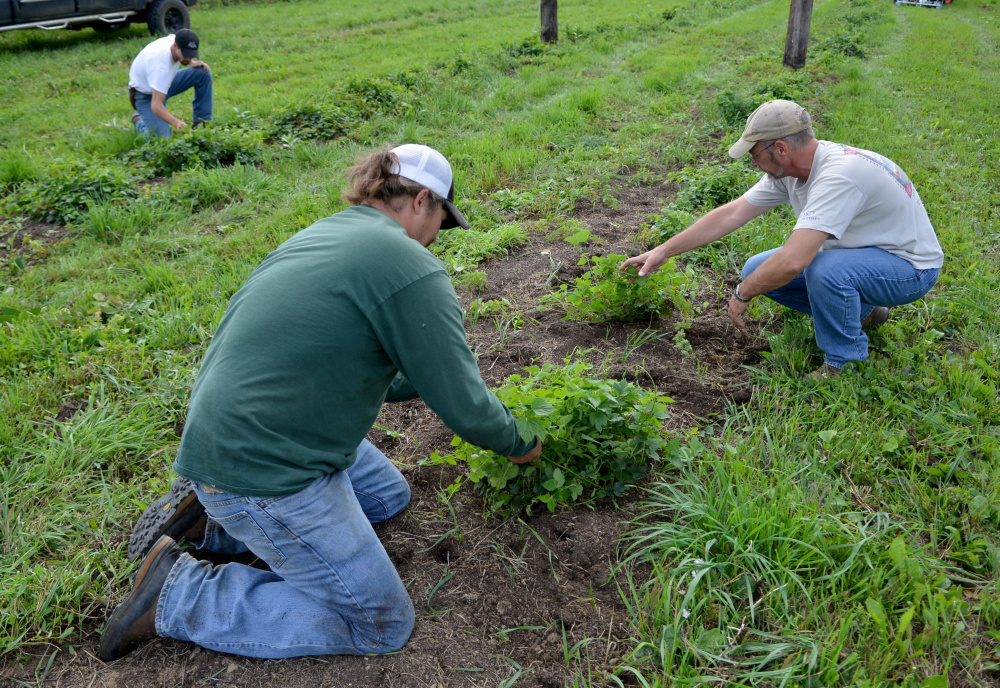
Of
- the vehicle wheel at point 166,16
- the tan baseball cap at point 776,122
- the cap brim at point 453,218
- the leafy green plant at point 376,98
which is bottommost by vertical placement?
the leafy green plant at point 376,98

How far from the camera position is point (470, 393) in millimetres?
2020

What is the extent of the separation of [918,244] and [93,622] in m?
3.89

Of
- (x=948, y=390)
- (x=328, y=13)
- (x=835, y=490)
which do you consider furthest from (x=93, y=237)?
(x=328, y=13)

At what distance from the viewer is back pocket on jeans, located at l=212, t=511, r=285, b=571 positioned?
2.05 metres

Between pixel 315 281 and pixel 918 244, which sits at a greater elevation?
pixel 315 281

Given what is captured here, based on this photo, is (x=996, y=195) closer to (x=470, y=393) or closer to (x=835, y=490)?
(x=835, y=490)

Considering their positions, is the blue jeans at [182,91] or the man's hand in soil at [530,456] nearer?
the man's hand in soil at [530,456]

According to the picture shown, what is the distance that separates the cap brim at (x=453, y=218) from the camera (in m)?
2.30

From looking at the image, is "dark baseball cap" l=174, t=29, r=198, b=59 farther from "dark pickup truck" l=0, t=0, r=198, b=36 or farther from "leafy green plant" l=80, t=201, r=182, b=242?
"dark pickup truck" l=0, t=0, r=198, b=36

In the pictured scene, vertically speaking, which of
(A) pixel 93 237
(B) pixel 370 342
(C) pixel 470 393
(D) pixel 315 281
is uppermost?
(D) pixel 315 281

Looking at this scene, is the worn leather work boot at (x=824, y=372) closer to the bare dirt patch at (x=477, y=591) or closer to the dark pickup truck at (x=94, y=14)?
the bare dirt patch at (x=477, y=591)

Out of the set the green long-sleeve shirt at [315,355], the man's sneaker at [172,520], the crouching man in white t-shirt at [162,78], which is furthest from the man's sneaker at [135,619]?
the crouching man in white t-shirt at [162,78]

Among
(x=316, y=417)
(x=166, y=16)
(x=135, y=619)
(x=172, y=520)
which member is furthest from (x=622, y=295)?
(x=166, y=16)

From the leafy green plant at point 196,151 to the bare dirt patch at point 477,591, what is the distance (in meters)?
4.37
